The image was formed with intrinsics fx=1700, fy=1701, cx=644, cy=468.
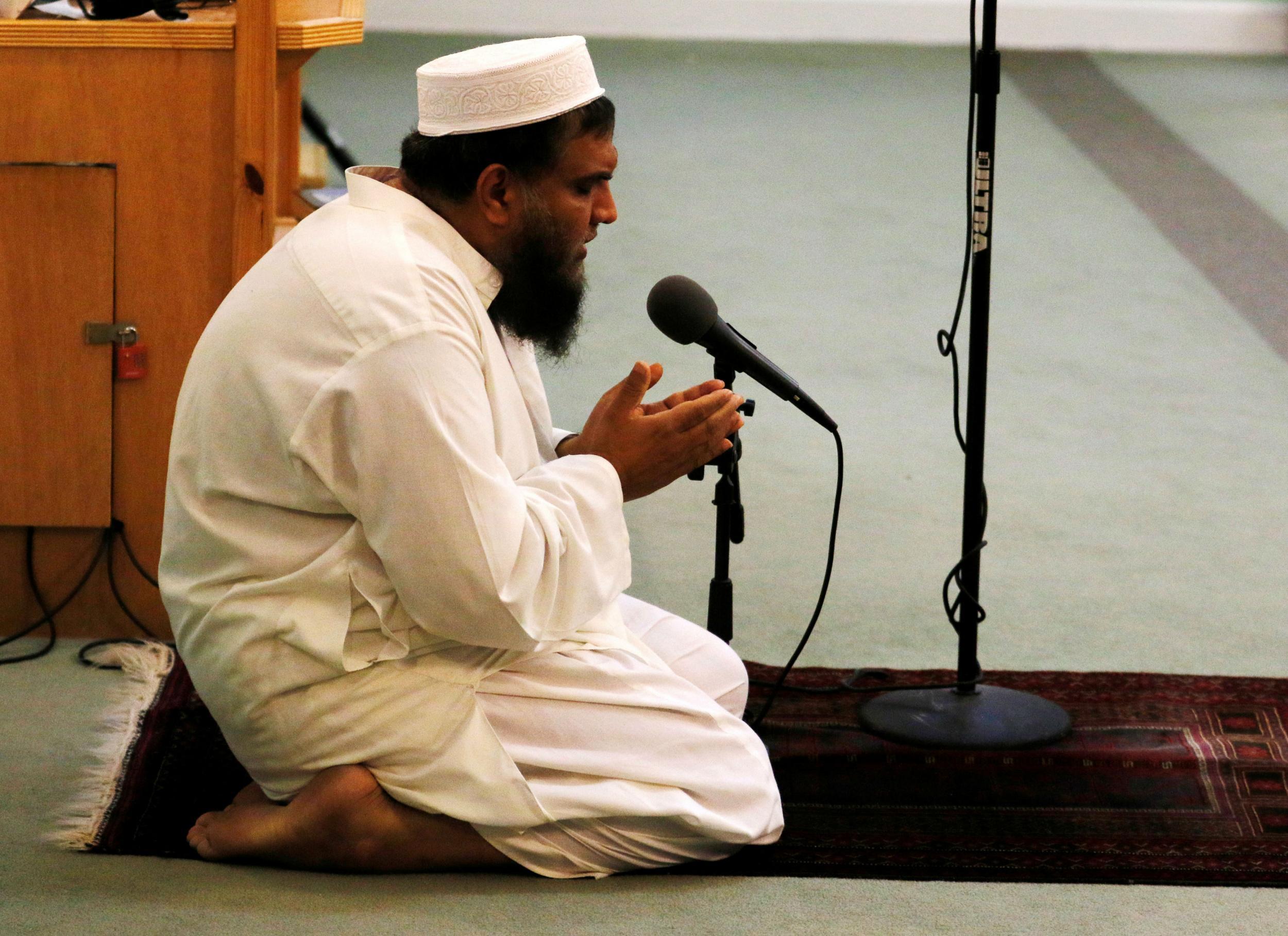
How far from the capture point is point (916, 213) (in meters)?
6.33

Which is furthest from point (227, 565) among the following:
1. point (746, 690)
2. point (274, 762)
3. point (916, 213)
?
point (916, 213)

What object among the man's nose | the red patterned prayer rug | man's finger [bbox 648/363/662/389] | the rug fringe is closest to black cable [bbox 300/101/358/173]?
the rug fringe

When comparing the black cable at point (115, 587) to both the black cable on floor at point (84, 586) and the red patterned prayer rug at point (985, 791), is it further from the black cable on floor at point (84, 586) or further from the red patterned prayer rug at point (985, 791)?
the red patterned prayer rug at point (985, 791)

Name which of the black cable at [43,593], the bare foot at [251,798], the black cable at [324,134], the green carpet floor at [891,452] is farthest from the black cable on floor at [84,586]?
the black cable at [324,134]

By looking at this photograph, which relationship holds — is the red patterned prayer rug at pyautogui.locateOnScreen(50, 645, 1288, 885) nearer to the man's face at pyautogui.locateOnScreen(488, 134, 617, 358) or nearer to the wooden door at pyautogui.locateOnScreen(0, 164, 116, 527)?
the wooden door at pyautogui.locateOnScreen(0, 164, 116, 527)

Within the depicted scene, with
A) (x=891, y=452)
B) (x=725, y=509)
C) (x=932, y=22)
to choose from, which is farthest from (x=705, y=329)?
(x=932, y=22)

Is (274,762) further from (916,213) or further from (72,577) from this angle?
(916,213)

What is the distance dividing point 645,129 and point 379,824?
552 centimetres

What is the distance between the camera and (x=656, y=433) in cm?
220

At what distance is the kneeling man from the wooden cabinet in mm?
641

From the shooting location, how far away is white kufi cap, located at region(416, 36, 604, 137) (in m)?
2.14

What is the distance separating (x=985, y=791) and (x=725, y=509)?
0.61 metres

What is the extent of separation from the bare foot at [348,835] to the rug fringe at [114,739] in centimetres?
20

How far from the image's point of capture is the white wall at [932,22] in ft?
30.0
